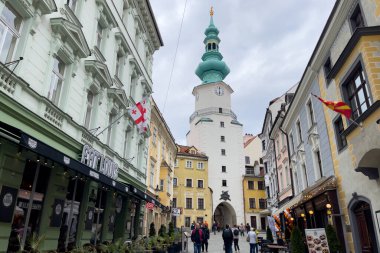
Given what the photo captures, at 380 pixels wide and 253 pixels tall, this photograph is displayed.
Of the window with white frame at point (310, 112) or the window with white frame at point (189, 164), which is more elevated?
the window with white frame at point (189, 164)

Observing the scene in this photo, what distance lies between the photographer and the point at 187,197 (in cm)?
5206

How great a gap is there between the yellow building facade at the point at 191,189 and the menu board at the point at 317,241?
128 ft

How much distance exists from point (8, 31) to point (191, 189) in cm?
4650

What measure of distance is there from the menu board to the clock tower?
40560mm

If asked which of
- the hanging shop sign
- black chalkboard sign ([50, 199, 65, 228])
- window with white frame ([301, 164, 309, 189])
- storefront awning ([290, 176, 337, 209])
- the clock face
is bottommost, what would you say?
black chalkboard sign ([50, 199, 65, 228])

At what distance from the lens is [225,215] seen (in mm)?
59625

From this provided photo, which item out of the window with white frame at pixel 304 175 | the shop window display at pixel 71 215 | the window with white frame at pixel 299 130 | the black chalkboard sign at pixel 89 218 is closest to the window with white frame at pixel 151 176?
the window with white frame at pixel 304 175

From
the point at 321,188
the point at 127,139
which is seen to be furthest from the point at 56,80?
the point at 321,188

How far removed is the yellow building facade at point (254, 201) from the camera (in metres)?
55.8

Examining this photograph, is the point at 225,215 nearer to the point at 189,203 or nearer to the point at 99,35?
the point at 189,203

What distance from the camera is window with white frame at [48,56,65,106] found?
1041 cm

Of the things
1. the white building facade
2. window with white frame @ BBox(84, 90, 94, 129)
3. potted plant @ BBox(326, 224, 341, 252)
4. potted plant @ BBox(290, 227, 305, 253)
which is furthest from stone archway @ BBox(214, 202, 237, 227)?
window with white frame @ BBox(84, 90, 94, 129)

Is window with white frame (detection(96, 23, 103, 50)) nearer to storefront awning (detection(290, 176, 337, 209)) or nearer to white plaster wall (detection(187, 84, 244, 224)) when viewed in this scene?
storefront awning (detection(290, 176, 337, 209))

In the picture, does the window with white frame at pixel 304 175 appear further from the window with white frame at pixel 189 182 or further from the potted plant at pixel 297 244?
the window with white frame at pixel 189 182
